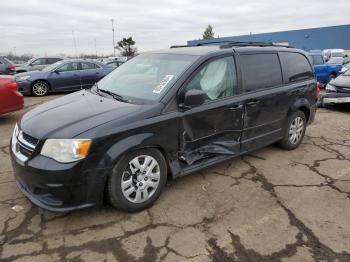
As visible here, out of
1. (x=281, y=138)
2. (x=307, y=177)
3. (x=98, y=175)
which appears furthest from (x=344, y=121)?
(x=98, y=175)

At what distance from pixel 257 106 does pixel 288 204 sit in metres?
1.43

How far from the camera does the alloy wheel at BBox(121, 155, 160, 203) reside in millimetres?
3287

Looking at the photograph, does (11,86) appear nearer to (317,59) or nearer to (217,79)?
(217,79)

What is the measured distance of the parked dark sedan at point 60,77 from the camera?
11.5 m

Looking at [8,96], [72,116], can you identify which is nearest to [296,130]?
[72,116]

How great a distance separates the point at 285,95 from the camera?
16.2 ft

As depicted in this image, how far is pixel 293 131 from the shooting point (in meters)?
5.40

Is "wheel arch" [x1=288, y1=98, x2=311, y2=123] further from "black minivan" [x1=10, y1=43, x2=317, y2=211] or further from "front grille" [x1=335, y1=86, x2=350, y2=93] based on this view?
"front grille" [x1=335, y1=86, x2=350, y2=93]

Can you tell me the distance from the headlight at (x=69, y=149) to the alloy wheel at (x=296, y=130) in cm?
357

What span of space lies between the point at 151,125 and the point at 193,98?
1.82 feet

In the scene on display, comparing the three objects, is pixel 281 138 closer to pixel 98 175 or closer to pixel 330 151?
pixel 330 151

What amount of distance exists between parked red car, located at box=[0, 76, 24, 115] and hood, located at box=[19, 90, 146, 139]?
357cm

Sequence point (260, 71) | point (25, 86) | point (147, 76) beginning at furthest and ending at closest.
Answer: point (25, 86), point (260, 71), point (147, 76)

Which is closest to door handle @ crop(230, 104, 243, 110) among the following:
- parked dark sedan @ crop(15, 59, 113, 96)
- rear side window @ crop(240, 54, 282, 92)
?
rear side window @ crop(240, 54, 282, 92)
